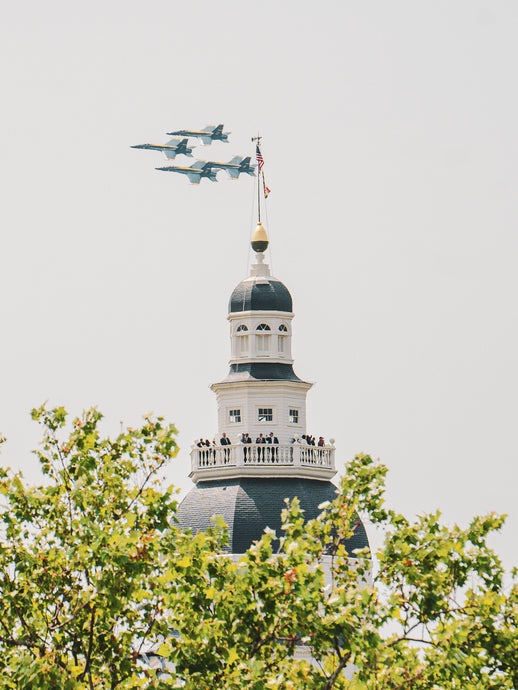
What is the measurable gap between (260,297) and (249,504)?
12.5 m

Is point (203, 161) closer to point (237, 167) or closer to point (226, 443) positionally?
point (237, 167)

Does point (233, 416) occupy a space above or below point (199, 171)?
below

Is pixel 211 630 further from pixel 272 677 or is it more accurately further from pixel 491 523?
pixel 491 523

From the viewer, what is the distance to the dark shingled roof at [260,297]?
9338 centimetres

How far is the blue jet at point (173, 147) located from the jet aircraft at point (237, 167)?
25.6 ft

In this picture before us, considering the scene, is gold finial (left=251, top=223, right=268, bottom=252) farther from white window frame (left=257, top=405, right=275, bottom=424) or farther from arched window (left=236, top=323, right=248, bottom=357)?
white window frame (left=257, top=405, right=275, bottom=424)

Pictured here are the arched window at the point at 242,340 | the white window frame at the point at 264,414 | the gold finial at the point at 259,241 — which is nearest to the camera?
the white window frame at the point at 264,414

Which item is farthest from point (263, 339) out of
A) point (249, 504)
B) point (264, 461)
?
point (249, 504)

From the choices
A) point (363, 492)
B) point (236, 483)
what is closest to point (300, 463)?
point (236, 483)

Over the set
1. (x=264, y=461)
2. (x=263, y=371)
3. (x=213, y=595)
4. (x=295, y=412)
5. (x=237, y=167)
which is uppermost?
(x=237, y=167)

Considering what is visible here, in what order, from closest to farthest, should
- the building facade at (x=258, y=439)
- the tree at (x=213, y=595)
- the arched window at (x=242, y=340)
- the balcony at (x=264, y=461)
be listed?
the tree at (x=213, y=595), the building facade at (x=258, y=439), the balcony at (x=264, y=461), the arched window at (x=242, y=340)

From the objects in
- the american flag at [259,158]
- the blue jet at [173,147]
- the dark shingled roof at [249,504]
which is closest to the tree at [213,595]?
the dark shingled roof at [249,504]

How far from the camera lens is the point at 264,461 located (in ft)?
291

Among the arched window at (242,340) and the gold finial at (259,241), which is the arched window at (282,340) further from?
the gold finial at (259,241)
